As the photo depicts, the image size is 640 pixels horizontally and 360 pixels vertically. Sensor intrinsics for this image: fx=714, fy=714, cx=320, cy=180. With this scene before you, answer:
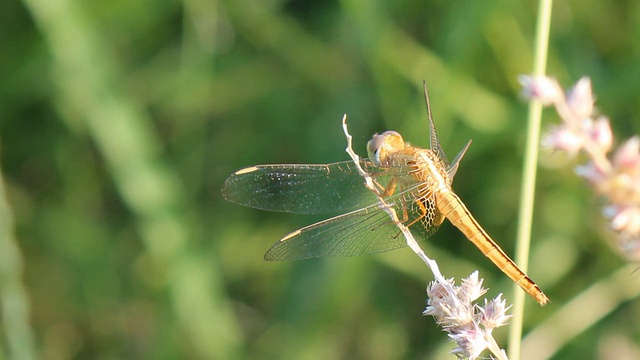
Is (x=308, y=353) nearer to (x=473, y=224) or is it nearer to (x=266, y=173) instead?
(x=266, y=173)

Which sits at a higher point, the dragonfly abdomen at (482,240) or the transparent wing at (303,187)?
the transparent wing at (303,187)

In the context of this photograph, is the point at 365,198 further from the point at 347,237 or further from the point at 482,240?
the point at 482,240

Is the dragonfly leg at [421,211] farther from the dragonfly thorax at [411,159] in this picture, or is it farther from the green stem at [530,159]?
the green stem at [530,159]

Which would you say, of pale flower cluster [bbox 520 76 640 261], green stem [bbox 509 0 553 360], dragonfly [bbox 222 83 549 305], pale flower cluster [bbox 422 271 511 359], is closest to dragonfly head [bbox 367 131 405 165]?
dragonfly [bbox 222 83 549 305]

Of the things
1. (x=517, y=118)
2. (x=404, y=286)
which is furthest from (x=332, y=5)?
(x=404, y=286)

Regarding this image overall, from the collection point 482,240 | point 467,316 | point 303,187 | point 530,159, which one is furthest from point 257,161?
point 467,316

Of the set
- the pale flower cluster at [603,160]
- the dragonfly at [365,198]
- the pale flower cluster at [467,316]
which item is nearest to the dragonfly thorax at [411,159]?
the dragonfly at [365,198]

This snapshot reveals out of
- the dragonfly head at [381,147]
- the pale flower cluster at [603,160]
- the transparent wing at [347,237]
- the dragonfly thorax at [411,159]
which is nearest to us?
the pale flower cluster at [603,160]
